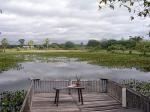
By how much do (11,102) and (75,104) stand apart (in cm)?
623

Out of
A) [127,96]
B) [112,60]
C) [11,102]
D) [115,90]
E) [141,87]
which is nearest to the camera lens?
[127,96]

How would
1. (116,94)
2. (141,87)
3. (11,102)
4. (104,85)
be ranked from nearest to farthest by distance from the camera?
(116,94), (104,85), (11,102), (141,87)

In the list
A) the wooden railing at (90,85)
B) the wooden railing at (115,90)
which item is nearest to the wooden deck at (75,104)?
the wooden railing at (115,90)

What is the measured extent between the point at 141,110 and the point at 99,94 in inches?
250

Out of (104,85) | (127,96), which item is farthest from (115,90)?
(104,85)

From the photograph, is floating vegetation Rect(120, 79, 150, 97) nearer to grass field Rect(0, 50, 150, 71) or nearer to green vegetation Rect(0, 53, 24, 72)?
grass field Rect(0, 50, 150, 71)

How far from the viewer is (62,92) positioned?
20484mm

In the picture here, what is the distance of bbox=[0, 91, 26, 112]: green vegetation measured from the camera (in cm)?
2035

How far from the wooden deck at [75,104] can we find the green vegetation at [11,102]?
1.88m

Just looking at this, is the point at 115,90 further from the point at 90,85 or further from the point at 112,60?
the point at 112,60

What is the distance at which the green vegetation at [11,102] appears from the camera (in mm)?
20347

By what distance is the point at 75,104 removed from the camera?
55.1ft

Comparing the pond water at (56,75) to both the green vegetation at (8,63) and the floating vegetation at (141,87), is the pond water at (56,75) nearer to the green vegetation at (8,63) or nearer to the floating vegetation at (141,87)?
the green vegetation at (8,63)

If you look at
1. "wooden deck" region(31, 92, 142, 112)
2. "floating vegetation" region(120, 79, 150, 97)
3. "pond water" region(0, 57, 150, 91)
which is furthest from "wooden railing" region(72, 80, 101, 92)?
"pond water" region(0, 57, 150, 91)
